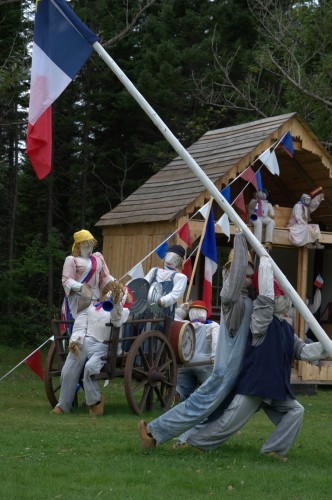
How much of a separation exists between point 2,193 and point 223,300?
20789 mm

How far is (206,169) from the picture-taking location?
1623 centimetres

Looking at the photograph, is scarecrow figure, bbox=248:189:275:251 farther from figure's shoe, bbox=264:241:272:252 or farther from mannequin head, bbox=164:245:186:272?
mannequin head, bbox=164:245:186:272

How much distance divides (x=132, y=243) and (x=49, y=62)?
838cm

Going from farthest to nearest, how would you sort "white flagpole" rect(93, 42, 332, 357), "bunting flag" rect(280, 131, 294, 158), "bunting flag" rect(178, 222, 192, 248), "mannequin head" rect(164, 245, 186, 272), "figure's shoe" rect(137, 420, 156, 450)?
1. "bunting flag" rect(280, 131, 294, 158)
2. "bunting flag" rect(178, 222, 192, 248)
3. "mannequin head" rect(164, 245, 186, 272)
4. "figure's shoe" rect(137, 420, 156, 450)
5. "white flagpole" rect(93, 42, 332, 357)

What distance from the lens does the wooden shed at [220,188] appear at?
15547mm

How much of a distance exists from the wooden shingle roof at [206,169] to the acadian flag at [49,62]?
6.97m

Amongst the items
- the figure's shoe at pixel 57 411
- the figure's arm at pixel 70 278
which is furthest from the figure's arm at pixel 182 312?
the figure's shoe at pixel 57 411

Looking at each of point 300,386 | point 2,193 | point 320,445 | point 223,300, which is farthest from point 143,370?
point 2,193

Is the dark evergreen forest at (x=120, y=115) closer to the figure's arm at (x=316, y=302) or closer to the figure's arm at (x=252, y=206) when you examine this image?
the figure's arm at (x=316, y=302)

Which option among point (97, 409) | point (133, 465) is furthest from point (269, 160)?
point (133, 465)

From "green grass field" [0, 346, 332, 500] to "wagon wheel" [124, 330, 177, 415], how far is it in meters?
0.61

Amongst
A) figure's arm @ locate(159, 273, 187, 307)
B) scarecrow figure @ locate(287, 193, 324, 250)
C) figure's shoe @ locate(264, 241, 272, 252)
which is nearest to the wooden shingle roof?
scarecrow figure @ locate(287, 193, 324, 250)

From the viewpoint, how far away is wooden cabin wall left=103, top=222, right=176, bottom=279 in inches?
611

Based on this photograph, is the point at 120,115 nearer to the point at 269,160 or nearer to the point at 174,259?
the point at 269,160
